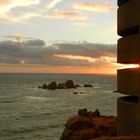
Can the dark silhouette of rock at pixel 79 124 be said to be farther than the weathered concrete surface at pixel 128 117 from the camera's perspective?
Yes

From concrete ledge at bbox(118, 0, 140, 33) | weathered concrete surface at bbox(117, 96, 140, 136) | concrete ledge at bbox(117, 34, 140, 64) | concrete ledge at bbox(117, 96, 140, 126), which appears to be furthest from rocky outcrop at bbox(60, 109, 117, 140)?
concrete ledge at bbox(118, 0, 140, 33)

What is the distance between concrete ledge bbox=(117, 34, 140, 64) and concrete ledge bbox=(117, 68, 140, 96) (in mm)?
678

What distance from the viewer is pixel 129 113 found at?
29.1 metres

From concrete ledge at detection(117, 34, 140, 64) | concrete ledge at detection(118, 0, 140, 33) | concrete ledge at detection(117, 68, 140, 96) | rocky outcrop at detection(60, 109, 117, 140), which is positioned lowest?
rocky outcrop at detection(60, 109, 117, 140)

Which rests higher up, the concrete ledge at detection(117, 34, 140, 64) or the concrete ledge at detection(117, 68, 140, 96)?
the concrete ledge at detection(117, 34, 140, 64)

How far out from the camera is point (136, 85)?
28141mm

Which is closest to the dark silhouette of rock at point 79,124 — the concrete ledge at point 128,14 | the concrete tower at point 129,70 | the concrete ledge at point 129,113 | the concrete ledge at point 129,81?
the concrete tower at point 129,70

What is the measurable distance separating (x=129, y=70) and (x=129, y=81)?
724 mm

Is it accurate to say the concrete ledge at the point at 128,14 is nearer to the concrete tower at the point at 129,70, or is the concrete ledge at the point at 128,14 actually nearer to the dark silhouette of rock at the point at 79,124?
the concrete tower at the point at 129,70

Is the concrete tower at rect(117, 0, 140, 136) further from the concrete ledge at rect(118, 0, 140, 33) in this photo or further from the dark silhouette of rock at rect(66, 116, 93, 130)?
the dark silhouette of rock at rect(66, 116, 93, 130)

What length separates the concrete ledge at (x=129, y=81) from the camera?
2812 cm

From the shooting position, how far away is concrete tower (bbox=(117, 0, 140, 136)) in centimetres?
2822

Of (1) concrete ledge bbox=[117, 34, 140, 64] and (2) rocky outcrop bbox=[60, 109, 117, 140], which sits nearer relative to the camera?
(1) concrete ledge bbox=[117, 34, 140, 64]

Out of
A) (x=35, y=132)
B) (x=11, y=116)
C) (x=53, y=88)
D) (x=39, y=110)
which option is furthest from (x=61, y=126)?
(x=53, y=88)
